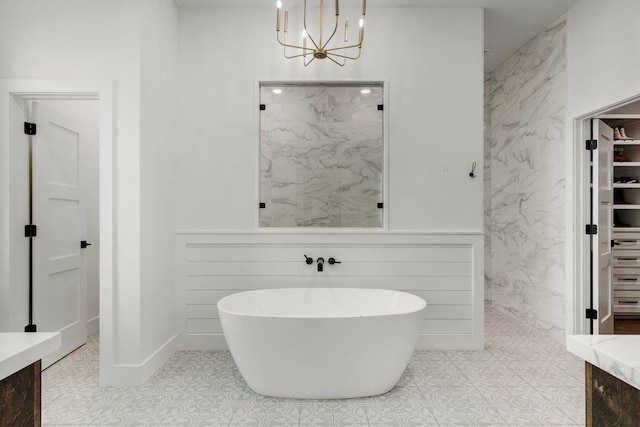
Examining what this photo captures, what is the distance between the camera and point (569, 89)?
3.43 meters

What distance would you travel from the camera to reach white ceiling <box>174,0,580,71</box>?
129 inches

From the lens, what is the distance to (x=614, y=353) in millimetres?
999

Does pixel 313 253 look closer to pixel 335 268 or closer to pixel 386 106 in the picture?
pixel 335 268

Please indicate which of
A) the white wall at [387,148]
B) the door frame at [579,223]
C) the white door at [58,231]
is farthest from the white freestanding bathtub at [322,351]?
the door frame at [579,223]

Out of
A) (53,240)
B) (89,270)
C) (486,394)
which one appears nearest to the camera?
(486,394)

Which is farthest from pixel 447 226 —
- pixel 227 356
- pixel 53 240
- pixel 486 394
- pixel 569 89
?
pixel 53 240

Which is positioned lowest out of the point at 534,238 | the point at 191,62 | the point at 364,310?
the point at 364,310

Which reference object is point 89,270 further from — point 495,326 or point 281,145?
point 495,326

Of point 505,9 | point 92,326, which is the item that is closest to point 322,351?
point 92,326

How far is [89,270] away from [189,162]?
4.98 ft

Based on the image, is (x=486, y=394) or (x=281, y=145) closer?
(x=486, y=394)

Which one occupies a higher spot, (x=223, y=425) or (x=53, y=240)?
(x=53, y=240)

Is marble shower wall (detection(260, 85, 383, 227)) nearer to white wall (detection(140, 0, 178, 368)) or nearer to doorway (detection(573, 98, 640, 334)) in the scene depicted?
white wall (detection(140, 0, 178, 368))

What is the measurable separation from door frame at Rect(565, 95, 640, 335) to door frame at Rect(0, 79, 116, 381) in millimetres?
3587
